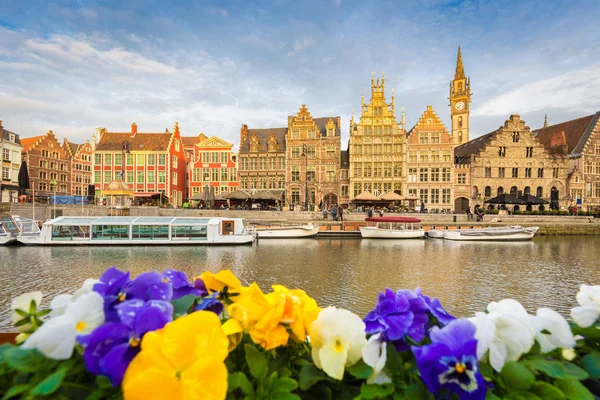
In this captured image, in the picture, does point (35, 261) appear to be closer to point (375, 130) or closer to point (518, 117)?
point (375, 130)

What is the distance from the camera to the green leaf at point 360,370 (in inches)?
44.7

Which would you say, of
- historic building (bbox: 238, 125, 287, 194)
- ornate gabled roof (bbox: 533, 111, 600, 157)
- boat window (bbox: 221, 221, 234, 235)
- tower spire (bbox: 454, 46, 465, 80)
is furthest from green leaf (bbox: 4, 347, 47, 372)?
tower spire (bbox: 454, 46, 465, 80)

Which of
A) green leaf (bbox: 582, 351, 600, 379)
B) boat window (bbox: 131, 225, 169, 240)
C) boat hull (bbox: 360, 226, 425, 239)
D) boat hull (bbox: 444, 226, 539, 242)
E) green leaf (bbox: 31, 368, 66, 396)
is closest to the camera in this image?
green leaf (bbox: 31, 368, 66, 396)

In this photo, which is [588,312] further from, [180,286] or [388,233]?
[388,233]

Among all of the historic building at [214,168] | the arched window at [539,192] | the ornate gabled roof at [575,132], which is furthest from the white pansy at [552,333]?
the ornate gabled roof at [575,132]

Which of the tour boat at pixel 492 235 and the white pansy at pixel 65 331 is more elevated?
the white pansy at pixel 65 331

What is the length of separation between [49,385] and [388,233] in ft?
90.2

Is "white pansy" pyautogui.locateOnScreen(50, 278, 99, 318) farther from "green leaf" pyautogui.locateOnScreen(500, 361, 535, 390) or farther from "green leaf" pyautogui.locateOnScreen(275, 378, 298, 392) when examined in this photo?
"green leaf" pyautogui.locateOnScreen(500, 361, 535, 390)

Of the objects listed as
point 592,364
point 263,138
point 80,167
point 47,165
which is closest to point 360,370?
point 592,364

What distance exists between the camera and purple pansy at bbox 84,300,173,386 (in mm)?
916

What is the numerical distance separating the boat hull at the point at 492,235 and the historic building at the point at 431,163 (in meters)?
16.2

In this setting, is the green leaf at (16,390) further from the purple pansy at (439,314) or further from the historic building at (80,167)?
the historic building at (80,167)

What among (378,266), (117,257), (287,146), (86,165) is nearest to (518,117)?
(287,146)

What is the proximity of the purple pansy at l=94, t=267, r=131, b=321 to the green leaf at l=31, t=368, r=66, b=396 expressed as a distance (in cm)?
20
